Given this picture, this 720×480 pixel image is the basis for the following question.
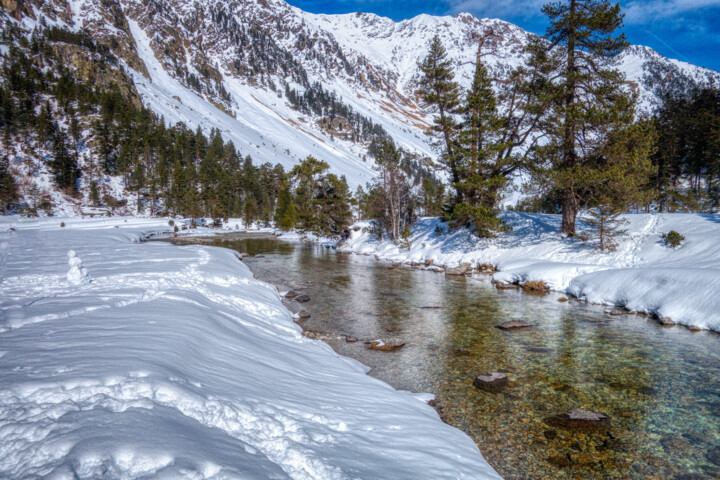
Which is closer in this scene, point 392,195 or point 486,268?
point 486,268

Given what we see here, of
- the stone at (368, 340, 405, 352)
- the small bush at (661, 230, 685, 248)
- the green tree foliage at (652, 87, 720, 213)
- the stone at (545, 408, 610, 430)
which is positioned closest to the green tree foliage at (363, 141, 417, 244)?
the small bush at (661, 230, 685, 248)

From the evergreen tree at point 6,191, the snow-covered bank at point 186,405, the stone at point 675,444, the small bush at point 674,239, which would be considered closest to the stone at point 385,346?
the snow-covered bank at point 186,405

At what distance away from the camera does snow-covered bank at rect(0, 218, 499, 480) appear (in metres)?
2.36

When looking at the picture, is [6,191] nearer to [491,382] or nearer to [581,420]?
[491,382]

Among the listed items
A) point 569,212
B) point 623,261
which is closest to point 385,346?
point 623,261

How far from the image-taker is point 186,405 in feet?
10.8

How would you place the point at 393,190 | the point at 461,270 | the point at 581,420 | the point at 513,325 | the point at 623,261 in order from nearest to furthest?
the point at 581,420
the point at 513,325
the point at 623,261
the point at 461,270
the point at 393,190

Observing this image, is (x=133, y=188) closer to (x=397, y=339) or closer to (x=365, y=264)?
(x=365, y=264)

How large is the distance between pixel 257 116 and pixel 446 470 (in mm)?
198795

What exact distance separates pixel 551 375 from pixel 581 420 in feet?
6.11

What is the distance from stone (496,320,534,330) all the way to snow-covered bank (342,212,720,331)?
4.95 metres

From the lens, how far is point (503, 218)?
27.3 m

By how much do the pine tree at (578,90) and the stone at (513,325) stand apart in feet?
36.3

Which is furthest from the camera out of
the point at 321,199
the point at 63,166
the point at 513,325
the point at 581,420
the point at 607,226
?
the point at 63,166
